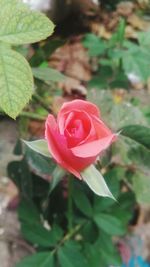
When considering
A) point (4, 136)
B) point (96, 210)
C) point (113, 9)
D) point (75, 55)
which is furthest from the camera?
point (113, 9)

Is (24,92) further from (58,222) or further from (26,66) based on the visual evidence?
(58,222)

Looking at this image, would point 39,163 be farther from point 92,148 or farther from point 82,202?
point 92,148

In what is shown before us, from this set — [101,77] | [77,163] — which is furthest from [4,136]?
[77,163]

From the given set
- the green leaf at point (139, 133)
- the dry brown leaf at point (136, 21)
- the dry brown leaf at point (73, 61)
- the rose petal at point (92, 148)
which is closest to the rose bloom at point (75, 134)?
the rose petal at point (92, 148)

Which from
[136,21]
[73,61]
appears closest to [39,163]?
[73,61]

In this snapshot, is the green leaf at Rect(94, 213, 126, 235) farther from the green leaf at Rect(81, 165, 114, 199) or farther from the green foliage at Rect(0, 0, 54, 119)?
the green foliage at Rect(0, 0, 54, 119)
